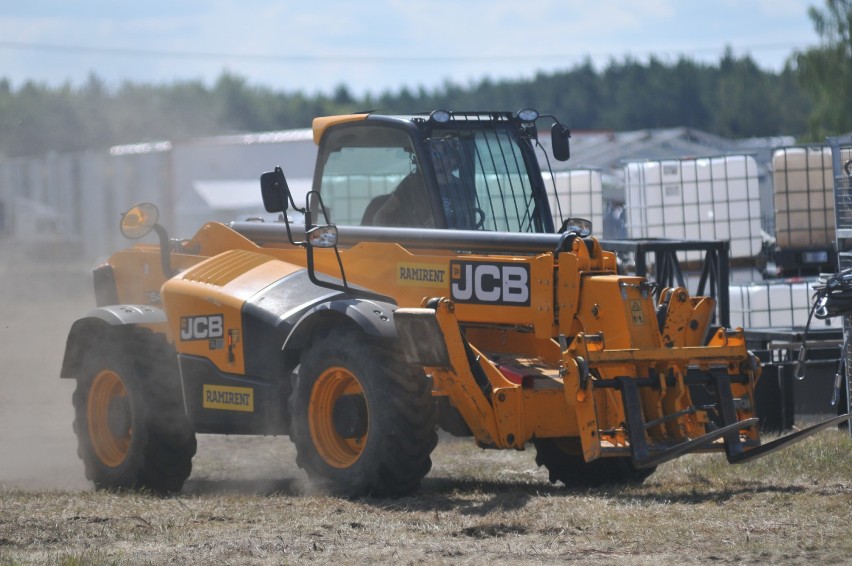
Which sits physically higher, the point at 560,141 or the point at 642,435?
the point at 560,141

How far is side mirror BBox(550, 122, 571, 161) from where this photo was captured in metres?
9.48

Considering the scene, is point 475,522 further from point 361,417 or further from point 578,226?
point 578,226

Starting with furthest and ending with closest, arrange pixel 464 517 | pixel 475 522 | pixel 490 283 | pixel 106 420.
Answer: pixel 106 420 < pixel 490 283 < pixel 464 517 < pixel 475 522

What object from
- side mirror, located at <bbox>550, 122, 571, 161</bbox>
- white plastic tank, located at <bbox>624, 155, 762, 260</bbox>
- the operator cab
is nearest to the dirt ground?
the operator cab

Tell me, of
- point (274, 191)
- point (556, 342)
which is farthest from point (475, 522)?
point (274, 191)

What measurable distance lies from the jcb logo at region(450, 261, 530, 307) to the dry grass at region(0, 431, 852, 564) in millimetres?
1182

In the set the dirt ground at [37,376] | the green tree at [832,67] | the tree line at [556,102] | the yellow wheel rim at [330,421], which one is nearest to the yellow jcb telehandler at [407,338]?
the yellow wheel rim at [330,421]

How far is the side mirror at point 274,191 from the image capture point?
8.57 meters

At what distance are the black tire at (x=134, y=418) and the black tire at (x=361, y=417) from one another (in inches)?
54.8

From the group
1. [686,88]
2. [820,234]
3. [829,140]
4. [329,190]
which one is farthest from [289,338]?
[686,88]

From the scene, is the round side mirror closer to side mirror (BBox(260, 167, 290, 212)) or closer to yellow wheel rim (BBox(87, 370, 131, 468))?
yellow wheel rim (BBox(87, 370, 131, 468))

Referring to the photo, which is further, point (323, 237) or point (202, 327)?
point (202, 327)

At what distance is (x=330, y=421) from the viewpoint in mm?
8438

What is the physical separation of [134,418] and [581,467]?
10.2 feet
